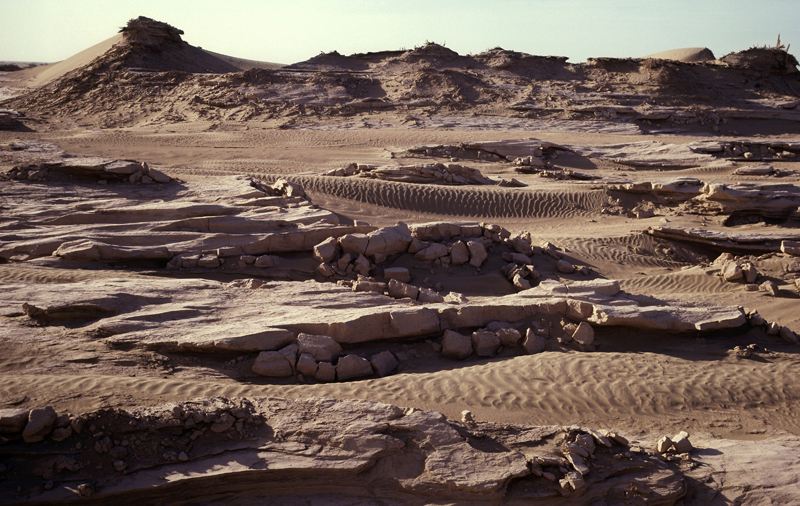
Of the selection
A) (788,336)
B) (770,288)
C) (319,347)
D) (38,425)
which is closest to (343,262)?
(319,347)

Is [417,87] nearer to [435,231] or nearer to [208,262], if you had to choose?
[435,231]

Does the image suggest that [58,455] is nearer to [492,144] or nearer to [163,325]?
[163,325]

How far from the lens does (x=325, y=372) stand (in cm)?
605

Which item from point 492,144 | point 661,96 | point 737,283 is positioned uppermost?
point 661,96

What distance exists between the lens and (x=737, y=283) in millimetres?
10273

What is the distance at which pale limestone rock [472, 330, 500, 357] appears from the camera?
6.91 m

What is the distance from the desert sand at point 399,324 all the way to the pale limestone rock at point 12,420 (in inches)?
0.7

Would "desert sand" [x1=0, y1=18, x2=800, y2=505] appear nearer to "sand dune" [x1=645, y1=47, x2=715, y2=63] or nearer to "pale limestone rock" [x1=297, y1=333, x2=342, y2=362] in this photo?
"pale limestone rock" [x1=297, y1=333, x2=342, y2=362]

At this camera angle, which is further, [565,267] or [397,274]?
[565,267]

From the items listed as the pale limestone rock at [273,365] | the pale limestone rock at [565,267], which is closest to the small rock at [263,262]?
the pale limestone rock at [273,365]

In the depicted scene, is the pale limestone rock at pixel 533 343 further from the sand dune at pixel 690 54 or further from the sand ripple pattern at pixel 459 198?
the sand dune at pixel 690 54

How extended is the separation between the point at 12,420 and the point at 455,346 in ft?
15.5

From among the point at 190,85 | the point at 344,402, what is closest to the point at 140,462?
the point at 344,402

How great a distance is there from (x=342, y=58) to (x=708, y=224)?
24.3m
